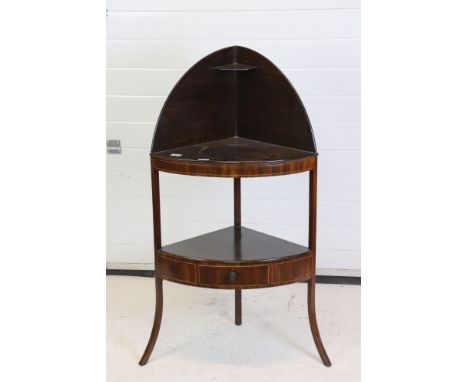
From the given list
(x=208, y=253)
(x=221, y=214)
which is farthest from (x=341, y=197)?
(x=208, y=253)

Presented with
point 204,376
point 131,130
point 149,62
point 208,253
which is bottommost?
point 204,376

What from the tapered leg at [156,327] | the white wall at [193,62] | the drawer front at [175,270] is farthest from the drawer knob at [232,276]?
the white wall at [193,62]

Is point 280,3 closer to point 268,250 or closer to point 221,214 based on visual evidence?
point 221,214

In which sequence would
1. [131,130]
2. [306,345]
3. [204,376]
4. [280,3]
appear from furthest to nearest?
[131,130] < [280,3] < [306,345] < [204,376]

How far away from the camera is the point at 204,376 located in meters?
2.66

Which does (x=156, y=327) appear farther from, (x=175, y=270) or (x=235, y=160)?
(x=235, y=160)

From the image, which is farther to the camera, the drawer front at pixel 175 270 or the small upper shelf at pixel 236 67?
the small upper shelf at pixel 236 67

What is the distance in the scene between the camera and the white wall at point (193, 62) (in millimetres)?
3477

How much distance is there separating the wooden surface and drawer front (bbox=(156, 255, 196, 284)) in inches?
1.3

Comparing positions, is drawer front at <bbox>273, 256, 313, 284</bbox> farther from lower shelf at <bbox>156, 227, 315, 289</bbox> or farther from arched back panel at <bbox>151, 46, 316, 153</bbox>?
arched back panel at <bbox>151, 46, 316, 153</bbox>

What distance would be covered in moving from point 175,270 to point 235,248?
29 centimetres

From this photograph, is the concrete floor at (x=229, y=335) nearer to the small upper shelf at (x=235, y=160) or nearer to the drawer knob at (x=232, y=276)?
the drawer knob at (x=232, y=276)

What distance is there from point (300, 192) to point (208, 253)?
1.12 metres

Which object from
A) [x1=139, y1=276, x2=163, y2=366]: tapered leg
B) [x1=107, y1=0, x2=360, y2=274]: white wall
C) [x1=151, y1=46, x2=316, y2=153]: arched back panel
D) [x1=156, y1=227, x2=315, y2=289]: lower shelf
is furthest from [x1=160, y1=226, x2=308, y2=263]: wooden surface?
[x1=107, y1=0, x2=360, y2=274]: white wall
